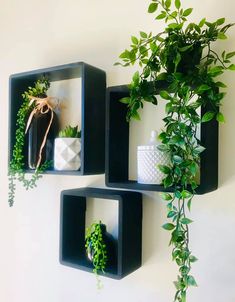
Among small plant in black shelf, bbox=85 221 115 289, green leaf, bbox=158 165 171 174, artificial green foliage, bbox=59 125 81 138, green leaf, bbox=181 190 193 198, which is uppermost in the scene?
artificial green foliage, bbox=59 125 81 138

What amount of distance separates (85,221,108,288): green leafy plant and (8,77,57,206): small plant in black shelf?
1.02 feet

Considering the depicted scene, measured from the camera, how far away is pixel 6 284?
147cm

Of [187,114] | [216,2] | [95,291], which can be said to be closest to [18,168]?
[95,291]

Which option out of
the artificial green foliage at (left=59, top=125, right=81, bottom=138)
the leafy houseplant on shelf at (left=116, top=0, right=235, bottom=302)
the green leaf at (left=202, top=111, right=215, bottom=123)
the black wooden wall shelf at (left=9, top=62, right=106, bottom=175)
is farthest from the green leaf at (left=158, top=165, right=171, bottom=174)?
the artificial green foliage at (left=59, top=125, right=81, bottom=138)

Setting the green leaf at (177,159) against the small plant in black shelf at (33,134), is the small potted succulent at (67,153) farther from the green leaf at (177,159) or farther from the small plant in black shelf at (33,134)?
the green leaf at (177,159)

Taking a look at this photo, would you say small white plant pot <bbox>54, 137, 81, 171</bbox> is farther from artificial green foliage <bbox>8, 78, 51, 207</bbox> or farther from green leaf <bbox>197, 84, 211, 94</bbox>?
green leaf <bbox>197, 84, 211, 94</bbox>

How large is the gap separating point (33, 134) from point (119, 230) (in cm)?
52

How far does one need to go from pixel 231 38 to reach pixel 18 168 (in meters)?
0.90

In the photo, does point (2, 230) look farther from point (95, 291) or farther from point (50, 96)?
point (50, 96)

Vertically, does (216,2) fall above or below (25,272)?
above

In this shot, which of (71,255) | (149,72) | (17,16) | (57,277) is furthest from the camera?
(17,16)

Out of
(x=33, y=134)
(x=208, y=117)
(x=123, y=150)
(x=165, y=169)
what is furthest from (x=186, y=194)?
(x=33, y=134)

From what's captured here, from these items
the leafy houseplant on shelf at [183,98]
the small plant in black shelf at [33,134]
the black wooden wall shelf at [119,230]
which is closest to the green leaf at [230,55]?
the leafy houseplant on shelf at [183,98]

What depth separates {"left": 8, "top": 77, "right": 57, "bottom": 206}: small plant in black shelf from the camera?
1186 millimetres
